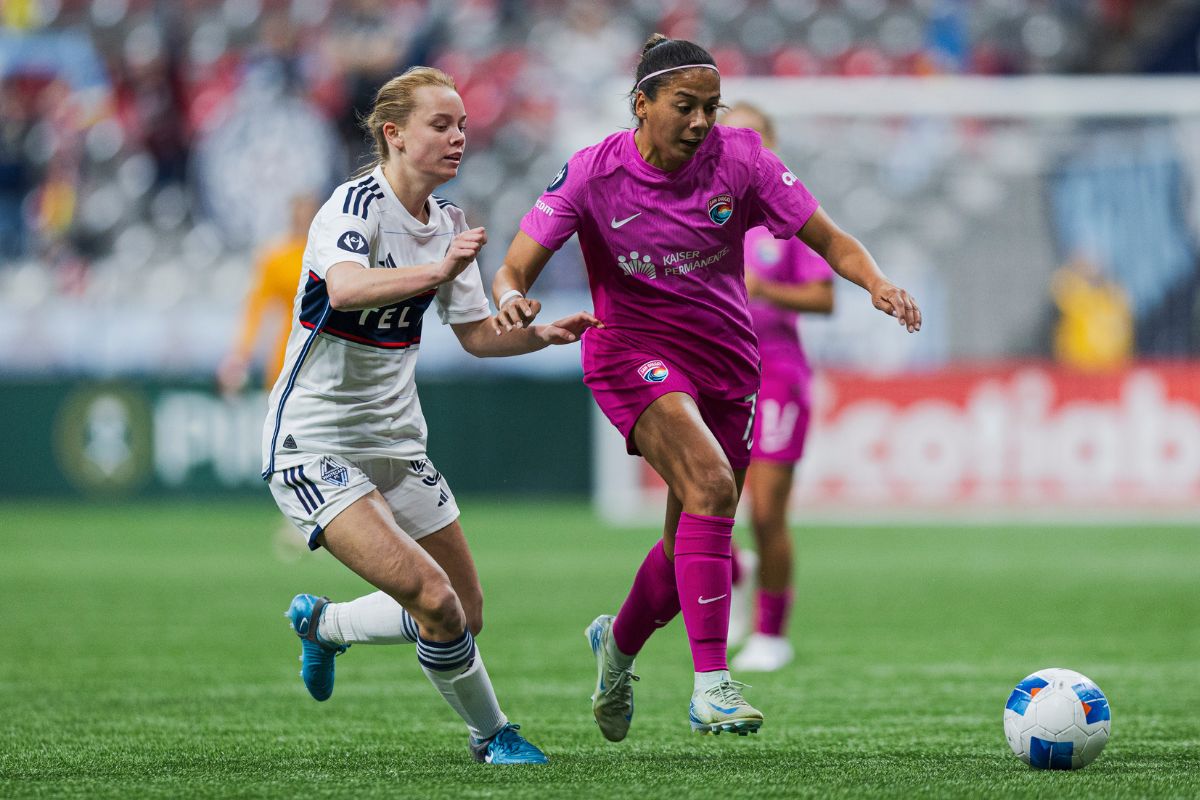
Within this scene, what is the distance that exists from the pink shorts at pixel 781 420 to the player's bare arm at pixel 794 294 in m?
0.39

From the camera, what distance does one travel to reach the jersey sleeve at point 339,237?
15.9 ft

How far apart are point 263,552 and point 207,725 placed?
7626mm

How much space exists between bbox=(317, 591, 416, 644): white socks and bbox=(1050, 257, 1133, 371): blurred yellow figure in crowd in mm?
12021

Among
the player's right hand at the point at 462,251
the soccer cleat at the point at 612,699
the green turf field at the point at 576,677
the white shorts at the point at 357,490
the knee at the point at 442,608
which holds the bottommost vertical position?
the green turf field at the point at 576,677

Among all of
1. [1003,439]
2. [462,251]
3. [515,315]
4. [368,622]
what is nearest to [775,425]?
[368,622]

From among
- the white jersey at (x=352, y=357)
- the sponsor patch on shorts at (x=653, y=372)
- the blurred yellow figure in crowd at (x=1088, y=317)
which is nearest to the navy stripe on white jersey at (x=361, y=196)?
the white jersey at (x=352, y=357)

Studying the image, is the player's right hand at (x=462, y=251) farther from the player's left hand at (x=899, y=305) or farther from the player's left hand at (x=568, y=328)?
the player's left hand at (x=899, y=305)

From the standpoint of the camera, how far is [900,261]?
1642cm

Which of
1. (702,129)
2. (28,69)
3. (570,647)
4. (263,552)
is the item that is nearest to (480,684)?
(702,129)

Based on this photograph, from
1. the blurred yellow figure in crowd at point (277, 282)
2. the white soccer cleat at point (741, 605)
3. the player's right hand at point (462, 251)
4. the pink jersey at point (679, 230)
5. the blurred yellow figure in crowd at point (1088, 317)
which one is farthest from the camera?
the blurred yellow figure in crowd at point (1088, 317)

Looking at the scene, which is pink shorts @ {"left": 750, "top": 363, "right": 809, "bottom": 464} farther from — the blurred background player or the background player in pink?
the background player in pink

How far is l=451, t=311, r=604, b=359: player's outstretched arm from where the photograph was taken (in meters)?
4.82

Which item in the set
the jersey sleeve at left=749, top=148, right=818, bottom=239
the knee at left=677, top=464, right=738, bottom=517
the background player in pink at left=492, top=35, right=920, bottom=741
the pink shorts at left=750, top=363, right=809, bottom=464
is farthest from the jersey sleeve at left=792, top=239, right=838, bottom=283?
the knee at left=677, top=464, right=738, bottom=517

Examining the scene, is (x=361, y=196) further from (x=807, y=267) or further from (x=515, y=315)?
(x=807, y=267)
